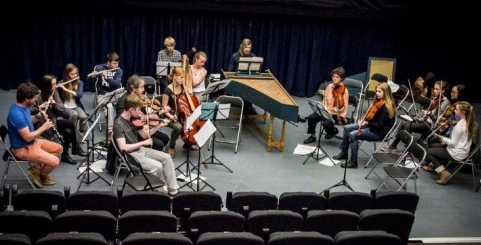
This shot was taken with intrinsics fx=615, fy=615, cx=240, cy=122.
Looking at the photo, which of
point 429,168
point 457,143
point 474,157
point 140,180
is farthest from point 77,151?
point 474,157

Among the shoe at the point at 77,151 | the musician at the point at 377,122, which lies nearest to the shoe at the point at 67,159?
the shoe at the point at 77,151

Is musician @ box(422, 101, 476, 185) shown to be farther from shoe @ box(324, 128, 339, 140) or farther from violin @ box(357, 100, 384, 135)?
shoe @ box(324, 128, 339, 140)

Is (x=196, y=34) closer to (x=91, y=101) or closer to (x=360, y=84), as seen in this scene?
(x=91, y=101)

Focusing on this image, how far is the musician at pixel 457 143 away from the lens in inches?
363

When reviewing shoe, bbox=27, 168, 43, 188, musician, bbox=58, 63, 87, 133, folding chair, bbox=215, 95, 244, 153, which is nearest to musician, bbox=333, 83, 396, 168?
folding chair, bbox=215, 95, 244, 153

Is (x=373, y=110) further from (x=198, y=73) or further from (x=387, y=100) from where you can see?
(x=198, y=73)

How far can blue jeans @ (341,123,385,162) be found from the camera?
9.80 meters

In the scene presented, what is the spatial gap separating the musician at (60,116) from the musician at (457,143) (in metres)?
5.51

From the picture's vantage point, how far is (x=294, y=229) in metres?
6.48

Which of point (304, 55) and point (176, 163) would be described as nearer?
point (176, 163)

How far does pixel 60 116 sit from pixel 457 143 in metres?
6.12

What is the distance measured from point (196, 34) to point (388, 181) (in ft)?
19.6

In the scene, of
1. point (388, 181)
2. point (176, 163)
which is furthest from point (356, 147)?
point (176, 163)

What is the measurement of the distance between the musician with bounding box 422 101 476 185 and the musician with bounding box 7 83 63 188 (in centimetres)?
566
